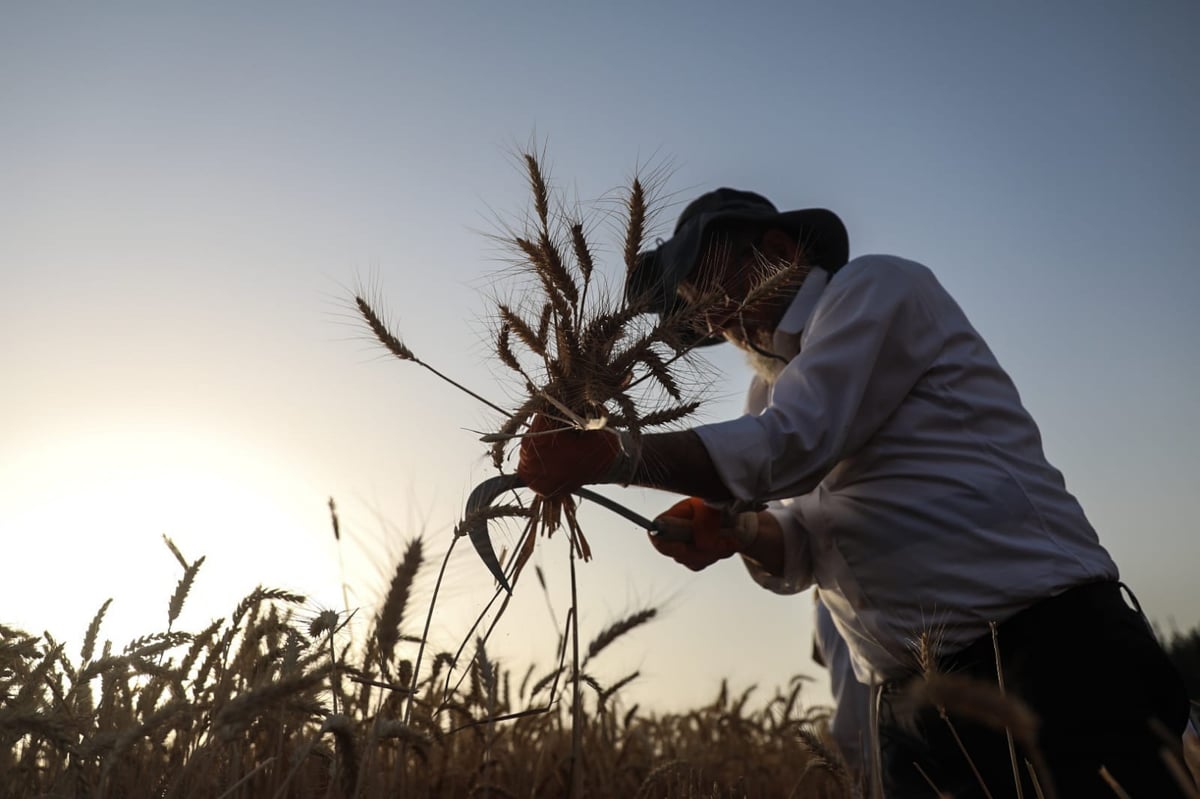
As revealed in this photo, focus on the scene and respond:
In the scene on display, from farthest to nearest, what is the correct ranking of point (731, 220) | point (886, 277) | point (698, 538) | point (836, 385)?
point (731, 220) < point (698, 538) < point (886, 277) < point (836, 385)

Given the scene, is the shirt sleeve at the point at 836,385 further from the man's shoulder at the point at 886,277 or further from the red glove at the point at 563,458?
the red glove at the point at 563,458

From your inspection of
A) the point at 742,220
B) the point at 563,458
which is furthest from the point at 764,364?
the point at 563,458

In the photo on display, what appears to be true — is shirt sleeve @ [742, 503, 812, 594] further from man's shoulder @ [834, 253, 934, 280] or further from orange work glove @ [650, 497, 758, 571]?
man's shoulder @ [834, 253, 934, 280]

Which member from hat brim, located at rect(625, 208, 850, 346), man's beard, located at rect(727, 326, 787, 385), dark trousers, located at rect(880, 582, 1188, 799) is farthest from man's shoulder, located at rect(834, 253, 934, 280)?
dark trousers, located at rect(880, 582, 1188, 799)

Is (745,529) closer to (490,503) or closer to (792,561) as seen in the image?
(792,561)

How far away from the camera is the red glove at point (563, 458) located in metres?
1.84

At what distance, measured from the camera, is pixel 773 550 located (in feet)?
9.17

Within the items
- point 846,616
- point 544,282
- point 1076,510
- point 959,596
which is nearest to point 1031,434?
point 1076,510

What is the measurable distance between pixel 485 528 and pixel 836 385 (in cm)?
100

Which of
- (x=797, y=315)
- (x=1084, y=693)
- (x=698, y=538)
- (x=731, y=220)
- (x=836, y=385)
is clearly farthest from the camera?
(x=731, y=220)

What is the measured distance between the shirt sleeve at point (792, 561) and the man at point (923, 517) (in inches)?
5.2

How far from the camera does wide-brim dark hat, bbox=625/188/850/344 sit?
294 cm

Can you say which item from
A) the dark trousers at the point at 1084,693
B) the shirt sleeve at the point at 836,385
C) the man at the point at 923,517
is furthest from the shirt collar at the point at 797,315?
the dark trousers at the point at 1084,693

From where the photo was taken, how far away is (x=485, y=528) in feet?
5.88
